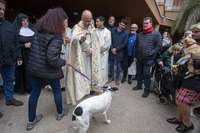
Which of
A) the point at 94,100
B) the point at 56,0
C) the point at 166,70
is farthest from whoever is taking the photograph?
the point at 56,0

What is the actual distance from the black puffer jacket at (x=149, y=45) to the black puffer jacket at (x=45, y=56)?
1.99 meters

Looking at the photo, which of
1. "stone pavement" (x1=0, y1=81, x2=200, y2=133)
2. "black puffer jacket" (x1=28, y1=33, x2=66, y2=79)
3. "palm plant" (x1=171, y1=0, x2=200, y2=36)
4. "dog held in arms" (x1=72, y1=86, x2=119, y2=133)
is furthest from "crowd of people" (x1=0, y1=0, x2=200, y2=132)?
"palm plant" (x1=171, y1=0, x2=200, y2=36)

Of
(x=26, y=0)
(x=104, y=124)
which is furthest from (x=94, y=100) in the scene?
(x=26, y=0)

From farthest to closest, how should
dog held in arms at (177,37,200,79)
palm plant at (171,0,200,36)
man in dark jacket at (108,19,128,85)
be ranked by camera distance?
palm plant at (171,0,200,36)
man in dark jacket at (108,19,128,85)
dog held in arms at (177,37,200,79)

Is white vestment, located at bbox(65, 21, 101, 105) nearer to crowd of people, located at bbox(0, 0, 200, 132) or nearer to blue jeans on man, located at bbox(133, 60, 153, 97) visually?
crowd of people, located at bbox(0, 0, 200, 132)

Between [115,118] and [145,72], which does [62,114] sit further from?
[145,72]

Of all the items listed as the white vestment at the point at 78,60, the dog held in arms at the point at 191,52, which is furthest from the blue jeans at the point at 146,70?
the dog held in arms at the point at 191,52

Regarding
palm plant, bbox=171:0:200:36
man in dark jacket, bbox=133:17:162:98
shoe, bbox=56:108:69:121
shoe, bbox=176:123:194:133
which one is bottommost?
shoe, bbox=176:123:194:133

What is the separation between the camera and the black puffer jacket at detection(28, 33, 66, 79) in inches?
75.4

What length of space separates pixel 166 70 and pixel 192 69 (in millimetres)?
1178

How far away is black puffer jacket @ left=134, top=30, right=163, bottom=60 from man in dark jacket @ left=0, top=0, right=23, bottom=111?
246 cm

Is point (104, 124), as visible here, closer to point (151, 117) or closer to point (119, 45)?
point (151, 117)

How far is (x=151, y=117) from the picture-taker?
9.13ft

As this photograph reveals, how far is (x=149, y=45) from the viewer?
3.30 metres
